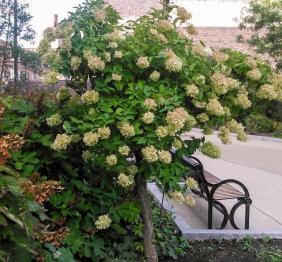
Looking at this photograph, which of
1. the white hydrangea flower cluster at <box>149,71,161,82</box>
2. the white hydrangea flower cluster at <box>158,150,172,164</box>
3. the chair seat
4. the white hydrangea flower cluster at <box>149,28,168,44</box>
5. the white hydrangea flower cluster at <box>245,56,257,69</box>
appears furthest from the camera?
the chair seat

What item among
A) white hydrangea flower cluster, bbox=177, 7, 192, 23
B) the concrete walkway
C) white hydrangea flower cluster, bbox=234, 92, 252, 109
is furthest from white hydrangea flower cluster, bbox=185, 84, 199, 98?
the concrete walkway

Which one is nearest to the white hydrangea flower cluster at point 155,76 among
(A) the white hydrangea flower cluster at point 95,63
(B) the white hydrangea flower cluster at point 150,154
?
(A) the white hydrangea flower cluster at point 95,63

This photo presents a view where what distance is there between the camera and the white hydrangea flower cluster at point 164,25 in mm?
3229

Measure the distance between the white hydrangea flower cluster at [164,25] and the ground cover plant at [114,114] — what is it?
0.01 m

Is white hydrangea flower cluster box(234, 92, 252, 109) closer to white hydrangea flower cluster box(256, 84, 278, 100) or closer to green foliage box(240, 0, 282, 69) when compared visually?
white hydrangea flower cluster box(256, 84, 278, 100)

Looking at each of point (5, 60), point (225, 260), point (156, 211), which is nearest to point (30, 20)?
point (5, 60)

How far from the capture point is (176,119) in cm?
284

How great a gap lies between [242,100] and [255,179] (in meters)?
5.51

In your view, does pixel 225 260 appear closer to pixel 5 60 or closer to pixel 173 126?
pixel 173 126

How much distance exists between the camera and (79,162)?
3865 millimetres

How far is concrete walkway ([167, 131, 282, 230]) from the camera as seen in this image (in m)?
5.62

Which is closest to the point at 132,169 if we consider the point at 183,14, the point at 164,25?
the point at 164,25

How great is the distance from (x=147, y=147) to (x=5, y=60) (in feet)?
38.9

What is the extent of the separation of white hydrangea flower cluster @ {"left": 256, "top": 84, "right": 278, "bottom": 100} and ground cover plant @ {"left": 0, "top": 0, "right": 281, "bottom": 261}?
0.01 m
